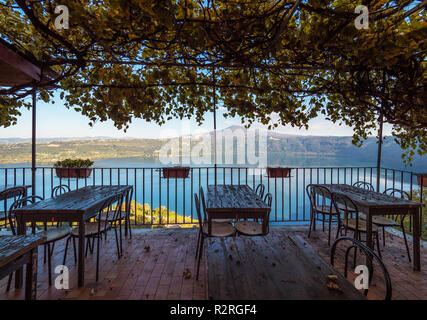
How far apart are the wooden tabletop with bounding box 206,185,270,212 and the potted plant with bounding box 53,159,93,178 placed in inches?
92.4

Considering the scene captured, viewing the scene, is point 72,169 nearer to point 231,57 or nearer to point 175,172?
point 175,172

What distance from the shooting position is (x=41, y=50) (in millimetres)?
2455

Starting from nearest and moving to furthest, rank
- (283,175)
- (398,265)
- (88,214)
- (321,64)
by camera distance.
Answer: (88,214), (398,265), (321,64), (283,175)

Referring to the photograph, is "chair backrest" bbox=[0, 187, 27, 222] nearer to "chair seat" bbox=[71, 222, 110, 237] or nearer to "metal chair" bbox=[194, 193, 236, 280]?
"chair seat" bbox=[71, 222, 110, 237]

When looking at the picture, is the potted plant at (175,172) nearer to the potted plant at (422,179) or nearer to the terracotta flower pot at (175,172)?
the terracotta flower pot at (175,172)

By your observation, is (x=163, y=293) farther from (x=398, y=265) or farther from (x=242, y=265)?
(x=398, y=265)

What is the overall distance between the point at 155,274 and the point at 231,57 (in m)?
2.90

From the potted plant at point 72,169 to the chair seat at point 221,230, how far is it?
2500mm

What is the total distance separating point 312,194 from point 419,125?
223 cm

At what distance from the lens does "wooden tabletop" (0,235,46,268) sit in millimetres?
1234

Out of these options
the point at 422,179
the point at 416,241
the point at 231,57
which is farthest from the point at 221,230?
the point at 422,179

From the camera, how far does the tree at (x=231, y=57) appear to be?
1.89 metres

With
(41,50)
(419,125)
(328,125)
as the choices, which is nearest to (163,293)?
(41,50)

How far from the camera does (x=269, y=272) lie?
1209mm
